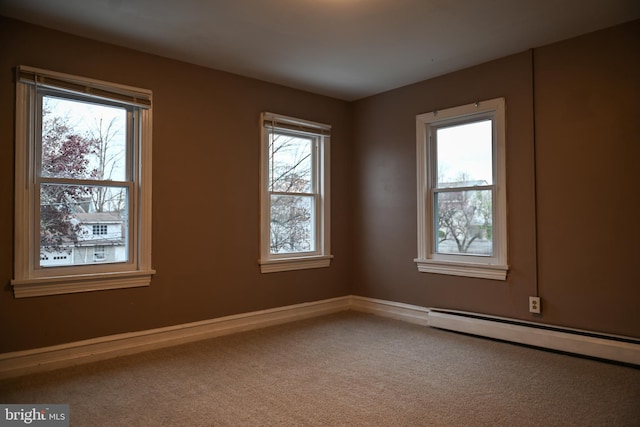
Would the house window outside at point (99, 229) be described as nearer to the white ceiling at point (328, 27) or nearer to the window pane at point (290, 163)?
the white ceiling at point (328, 27)

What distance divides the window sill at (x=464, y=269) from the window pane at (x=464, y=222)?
0.13 metres

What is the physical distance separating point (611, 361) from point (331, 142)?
10.7ft

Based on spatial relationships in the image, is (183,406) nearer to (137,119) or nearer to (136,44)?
(137,119)

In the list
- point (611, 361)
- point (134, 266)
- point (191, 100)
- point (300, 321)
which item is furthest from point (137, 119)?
point (611, 361)

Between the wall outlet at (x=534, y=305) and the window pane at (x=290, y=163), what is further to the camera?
the window pane at (x=290, y=163)

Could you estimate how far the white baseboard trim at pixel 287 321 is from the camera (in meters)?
2.91

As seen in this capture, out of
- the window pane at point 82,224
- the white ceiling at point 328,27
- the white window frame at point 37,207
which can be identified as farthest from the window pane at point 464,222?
the window pane at point 82,224

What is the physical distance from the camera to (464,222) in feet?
13.0

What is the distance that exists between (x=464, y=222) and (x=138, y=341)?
119 inches

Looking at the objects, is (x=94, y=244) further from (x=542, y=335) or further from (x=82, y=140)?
(x=542, y=335)

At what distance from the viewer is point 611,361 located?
2967 mm

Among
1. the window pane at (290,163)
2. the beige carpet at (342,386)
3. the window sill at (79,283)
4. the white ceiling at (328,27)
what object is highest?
the white ceiling at (328,27)

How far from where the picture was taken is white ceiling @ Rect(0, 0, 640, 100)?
273cm

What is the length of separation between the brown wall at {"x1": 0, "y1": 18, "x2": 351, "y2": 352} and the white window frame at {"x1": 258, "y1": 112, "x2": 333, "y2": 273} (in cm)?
8
